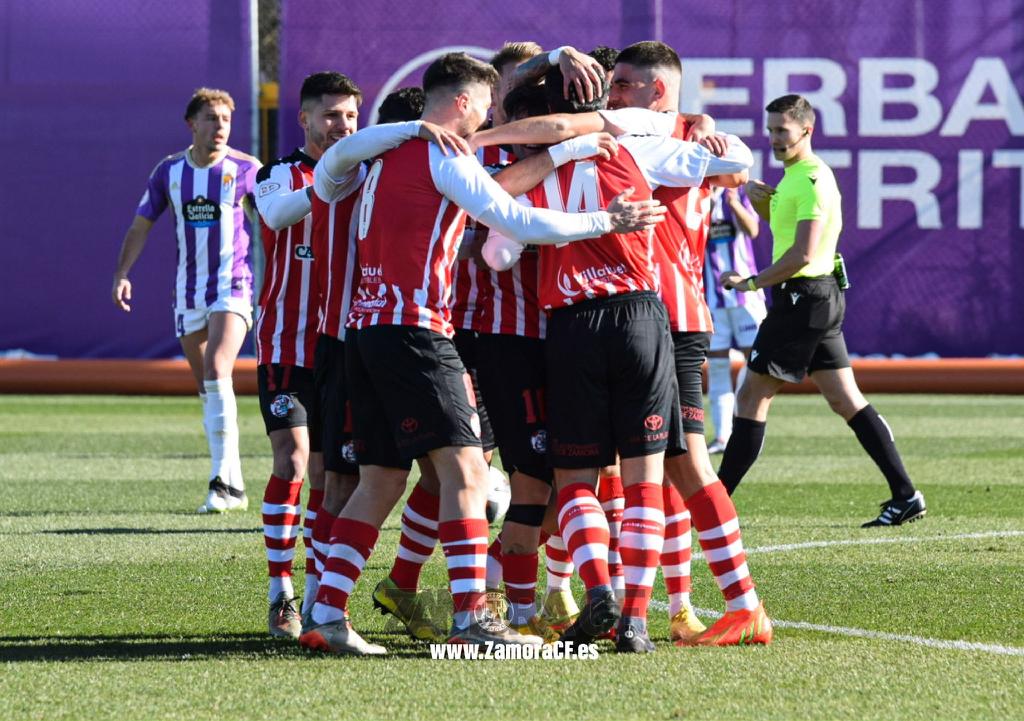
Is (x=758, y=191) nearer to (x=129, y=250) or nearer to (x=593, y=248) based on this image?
(x=593, y=248)

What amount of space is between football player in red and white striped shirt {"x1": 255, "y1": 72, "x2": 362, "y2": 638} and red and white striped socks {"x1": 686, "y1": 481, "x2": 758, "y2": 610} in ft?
4.58

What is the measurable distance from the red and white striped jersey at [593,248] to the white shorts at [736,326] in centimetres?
730

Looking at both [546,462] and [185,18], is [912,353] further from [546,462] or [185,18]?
[546,462]

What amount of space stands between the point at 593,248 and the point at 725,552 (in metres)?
1.05

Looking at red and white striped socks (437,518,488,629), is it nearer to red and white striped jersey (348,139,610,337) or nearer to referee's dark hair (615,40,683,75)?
red and white striped jersey (348,139,610,337)

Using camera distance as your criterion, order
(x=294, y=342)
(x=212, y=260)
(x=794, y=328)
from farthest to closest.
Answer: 1. (x=212, y=260)
2. (x=794, y=328)
3. (x=294, y=342)

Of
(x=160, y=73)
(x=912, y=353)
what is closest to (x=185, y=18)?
(x=160, y=73)

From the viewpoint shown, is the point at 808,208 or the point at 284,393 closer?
the point at 284,393

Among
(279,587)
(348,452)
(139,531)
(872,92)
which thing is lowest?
(139,531)

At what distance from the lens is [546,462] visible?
17.4 ft

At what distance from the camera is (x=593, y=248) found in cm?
509

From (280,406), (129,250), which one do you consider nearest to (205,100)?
(129,250)

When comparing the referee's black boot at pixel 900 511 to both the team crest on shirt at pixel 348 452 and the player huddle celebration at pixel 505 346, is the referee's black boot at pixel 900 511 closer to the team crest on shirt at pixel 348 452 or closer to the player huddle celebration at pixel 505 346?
the player huddle celebration at pixel 505 346

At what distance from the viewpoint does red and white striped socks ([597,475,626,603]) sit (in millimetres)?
5633
